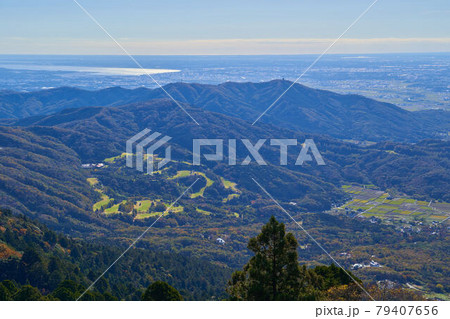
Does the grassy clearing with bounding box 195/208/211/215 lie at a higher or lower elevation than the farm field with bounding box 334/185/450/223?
lower

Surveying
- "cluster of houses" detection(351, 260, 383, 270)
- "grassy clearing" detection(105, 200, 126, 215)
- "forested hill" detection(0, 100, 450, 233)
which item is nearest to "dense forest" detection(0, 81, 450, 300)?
"forested hill" detection(0, 100, 450, 233)

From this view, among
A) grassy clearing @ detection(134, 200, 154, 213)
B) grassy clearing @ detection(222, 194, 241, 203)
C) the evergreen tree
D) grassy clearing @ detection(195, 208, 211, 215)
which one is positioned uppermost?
the evergreen tree

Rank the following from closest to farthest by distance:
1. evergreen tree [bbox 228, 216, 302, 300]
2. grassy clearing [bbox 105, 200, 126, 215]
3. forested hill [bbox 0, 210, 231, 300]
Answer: evergreen tree [bbox 228, 216, 302, 300], forested hill [bbox 0, 210, 231, 300], grassy clearing [bbox 105, 200, 126, 215]

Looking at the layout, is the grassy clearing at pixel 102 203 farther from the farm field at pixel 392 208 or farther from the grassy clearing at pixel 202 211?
the farm field at pixel 392 208

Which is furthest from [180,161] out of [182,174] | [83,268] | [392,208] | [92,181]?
[83,268]

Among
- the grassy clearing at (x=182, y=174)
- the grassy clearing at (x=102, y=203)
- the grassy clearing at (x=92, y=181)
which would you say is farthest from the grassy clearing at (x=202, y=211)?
the grassy clearing at (x=92, y=181)

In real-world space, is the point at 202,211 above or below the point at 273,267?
below

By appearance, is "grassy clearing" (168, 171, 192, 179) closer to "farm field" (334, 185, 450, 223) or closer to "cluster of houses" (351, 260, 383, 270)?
"farm field" (334, 185, 450, 223)

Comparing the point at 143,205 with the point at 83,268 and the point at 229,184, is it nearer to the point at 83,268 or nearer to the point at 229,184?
the point at 229,184

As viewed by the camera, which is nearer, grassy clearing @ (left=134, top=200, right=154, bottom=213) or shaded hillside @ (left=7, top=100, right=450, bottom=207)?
grassy clearing @ (left=134, top=200, right=154, bottom=213)
